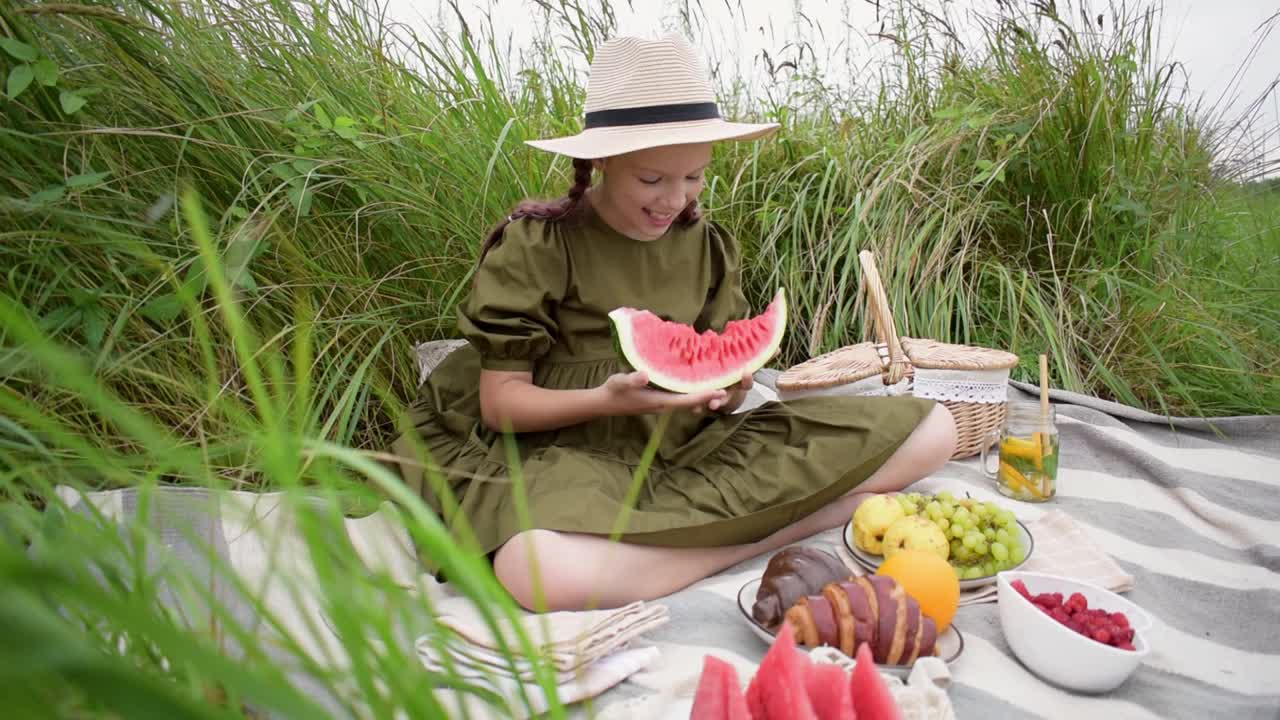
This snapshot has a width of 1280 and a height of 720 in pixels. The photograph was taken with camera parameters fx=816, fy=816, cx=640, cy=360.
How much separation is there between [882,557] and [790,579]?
1.56ft

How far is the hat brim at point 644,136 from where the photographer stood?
2.25 m

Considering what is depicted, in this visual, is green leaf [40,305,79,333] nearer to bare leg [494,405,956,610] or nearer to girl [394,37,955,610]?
girl [394,37,955,610]

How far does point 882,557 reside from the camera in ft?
7.28

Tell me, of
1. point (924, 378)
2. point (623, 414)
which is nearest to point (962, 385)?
point (924, 378)

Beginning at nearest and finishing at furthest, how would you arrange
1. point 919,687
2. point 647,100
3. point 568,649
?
point 919,687 < point 568,649 < point 647,100

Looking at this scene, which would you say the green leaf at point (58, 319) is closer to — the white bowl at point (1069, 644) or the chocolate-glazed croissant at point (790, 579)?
the chocolate-glazed croissant at point (790, 579)

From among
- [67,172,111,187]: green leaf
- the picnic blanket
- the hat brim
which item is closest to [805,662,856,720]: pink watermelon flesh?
the picnic blanket

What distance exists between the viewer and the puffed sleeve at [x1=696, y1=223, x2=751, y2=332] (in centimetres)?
291

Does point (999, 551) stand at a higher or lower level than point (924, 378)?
lower

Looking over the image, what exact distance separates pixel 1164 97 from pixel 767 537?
3237mm

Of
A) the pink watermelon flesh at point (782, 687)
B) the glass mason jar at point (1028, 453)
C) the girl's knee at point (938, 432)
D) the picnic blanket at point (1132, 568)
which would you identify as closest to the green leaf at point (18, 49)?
the picnic blanket at point (1132, 568)

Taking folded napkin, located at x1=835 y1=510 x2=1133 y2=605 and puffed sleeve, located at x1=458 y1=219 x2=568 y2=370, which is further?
puffed sleeve, located at x1=458 y1=219 x2=568 y2=370

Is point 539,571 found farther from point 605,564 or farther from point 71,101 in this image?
point 71,101

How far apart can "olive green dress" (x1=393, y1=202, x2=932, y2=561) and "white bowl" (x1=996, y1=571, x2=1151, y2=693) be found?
2.18ft
